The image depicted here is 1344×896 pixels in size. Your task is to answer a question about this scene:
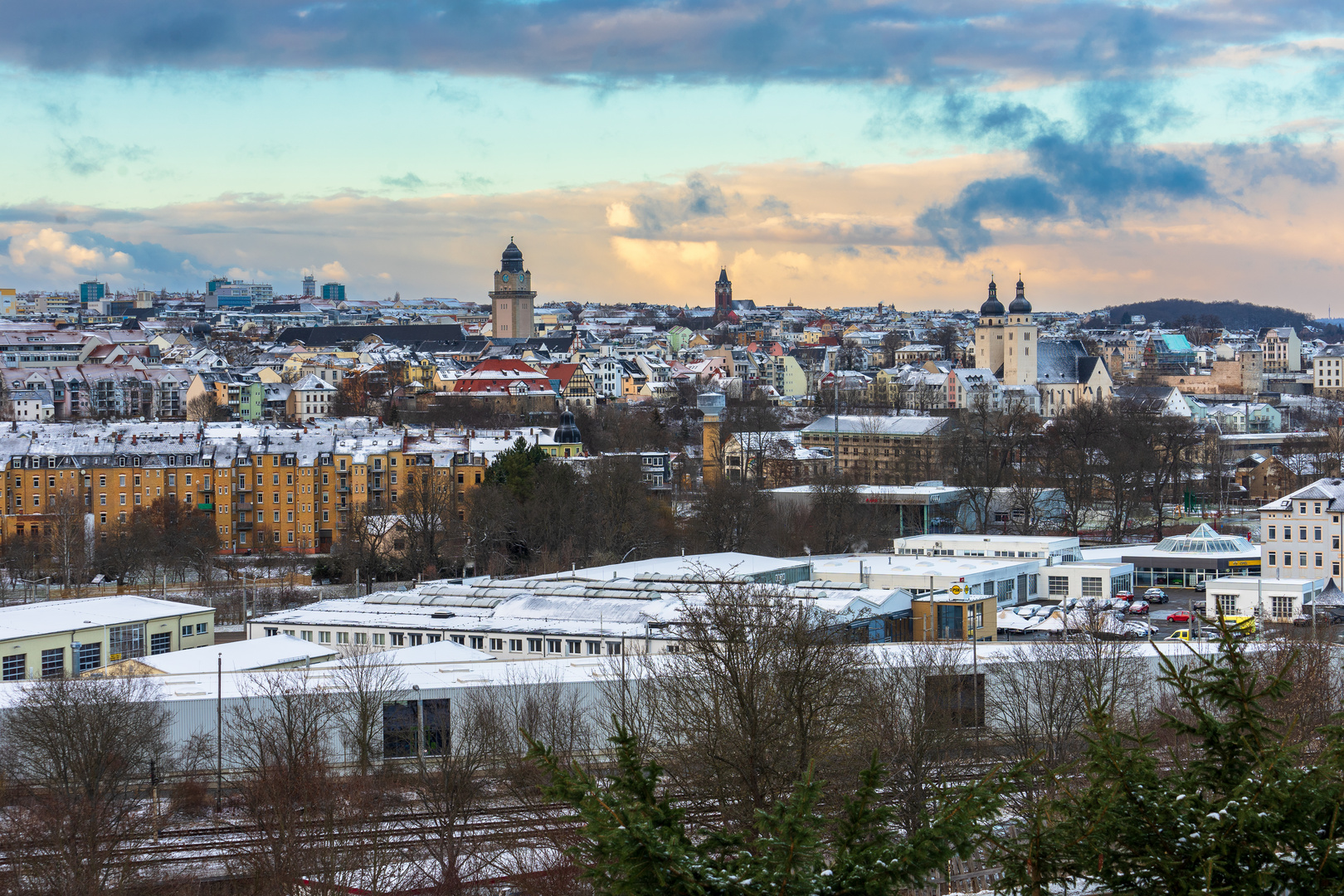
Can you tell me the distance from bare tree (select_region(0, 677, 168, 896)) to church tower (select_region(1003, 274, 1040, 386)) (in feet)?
263

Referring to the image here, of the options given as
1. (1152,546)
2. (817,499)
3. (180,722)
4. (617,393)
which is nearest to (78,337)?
(617,393)

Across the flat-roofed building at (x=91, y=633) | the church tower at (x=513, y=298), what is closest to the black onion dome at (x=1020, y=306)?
the church tower at (x=513, y=298)

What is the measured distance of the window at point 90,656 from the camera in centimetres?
2619

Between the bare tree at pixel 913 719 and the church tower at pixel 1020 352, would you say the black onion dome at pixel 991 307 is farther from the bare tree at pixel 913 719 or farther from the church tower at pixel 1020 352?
the bare tree at pixel 913 719

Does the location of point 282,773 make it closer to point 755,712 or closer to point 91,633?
point 755,712

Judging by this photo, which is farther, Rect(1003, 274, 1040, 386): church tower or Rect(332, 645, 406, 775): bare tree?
Rect(1003, 274, 1040, 386): church tower

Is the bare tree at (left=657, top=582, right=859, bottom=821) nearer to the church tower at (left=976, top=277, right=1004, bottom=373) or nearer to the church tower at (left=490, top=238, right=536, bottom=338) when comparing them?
the church tower at (left=976, top=277, right=1004, bottom=373)

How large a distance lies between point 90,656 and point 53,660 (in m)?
0.63

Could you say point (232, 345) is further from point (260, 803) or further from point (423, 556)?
point (260, 803)

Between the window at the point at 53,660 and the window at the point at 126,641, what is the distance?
2.55ft

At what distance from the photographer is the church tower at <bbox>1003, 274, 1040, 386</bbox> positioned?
94875 millimetres

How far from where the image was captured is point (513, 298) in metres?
122

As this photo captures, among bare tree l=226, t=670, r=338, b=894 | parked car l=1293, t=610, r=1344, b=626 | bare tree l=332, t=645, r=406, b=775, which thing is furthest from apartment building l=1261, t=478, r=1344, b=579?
bare tree l=226, t=670, r=338, b=894

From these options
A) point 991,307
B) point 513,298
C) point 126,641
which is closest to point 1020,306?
point 991,307
